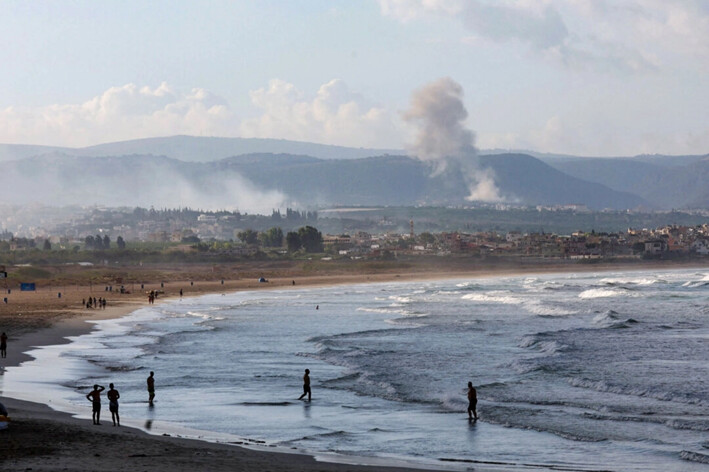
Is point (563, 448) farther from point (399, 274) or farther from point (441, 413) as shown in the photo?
point (399, 274)

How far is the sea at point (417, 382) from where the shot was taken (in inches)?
958

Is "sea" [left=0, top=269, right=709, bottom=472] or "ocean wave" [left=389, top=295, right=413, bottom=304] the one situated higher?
"ocean wave" [left=389, top=295, right=413, bottom=304]

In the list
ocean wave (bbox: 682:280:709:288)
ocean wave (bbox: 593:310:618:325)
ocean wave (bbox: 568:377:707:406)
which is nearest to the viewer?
ocean wave (bbox: 568:377:707:406)

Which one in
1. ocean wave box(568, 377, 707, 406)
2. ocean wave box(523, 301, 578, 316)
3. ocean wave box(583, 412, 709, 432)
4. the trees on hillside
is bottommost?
ocean wave box(583, 412, 709, 432)

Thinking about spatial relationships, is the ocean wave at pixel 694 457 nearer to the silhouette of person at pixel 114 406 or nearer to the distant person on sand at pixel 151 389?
the silhouette of person at pixel 114 406

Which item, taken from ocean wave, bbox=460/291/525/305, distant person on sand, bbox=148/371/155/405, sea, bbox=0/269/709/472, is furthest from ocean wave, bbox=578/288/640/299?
distant person on sand, bbox=148/371/155/405

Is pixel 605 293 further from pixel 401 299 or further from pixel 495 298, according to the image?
pixel 401 299

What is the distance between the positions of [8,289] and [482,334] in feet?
186

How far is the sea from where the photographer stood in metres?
24.3

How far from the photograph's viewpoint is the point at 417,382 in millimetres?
35125

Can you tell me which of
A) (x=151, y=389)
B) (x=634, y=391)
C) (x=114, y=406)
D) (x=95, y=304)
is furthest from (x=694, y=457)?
(x=95, y=304)

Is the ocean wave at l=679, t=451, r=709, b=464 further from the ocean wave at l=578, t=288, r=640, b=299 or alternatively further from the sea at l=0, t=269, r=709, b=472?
the ocean wave at l=578, t=288, r=640, b=299

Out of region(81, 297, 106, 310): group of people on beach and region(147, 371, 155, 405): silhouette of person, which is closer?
region(147, 371, 155, 405): silhouette of person

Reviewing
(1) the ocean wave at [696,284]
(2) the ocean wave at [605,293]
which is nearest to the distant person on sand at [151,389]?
(2) the ocean wave at [605,293]
